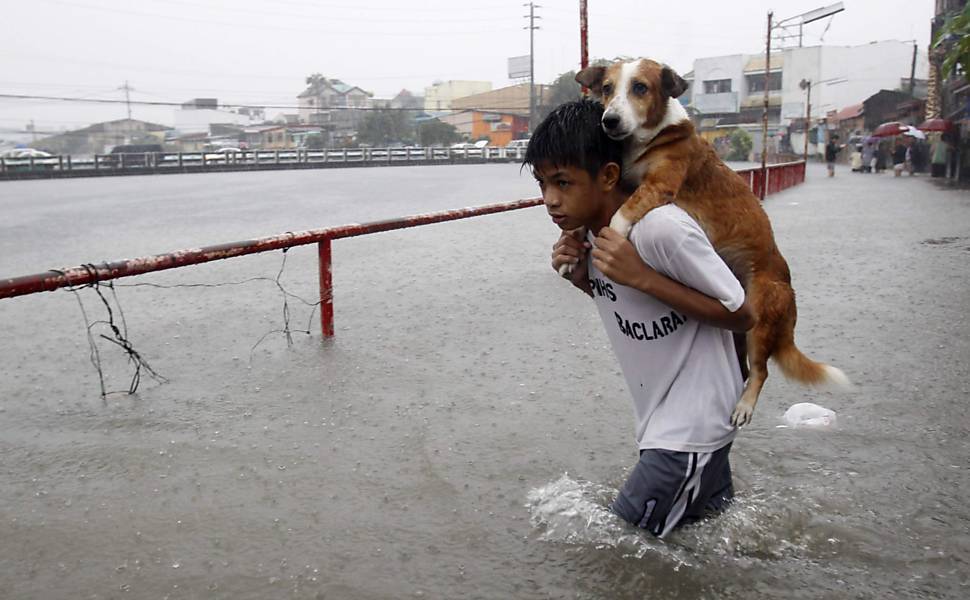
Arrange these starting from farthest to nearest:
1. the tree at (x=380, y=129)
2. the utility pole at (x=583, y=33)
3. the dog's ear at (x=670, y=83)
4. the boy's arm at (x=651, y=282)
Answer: the tree at (x=380, y=129) < the utility pole at (x=583, y=33) < the dog's ear at (x=670, y=83) < the boy's arm at (x=651, y=282)

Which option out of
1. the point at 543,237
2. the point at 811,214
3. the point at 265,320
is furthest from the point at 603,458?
the point at 811,214

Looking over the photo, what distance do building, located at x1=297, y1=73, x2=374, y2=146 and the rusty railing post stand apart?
9525 cm

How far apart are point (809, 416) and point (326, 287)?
3.26 meters

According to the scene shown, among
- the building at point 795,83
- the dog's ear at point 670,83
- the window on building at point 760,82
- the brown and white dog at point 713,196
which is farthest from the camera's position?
the window on building at point 760,82

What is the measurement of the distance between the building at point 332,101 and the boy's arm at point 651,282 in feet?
325

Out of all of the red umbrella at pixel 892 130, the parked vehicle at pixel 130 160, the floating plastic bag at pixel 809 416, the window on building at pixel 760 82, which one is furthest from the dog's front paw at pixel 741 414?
the window on building at pixel 760 82

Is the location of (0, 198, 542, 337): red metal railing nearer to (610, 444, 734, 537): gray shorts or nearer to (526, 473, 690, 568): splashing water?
(526, 473, 690, 568): splashing water

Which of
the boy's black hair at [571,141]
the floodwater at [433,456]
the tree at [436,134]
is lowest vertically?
the floodwater at [433,456]

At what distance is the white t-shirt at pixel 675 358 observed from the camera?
234cm

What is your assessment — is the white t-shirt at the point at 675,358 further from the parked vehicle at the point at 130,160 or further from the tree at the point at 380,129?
the tree at the point at 380,129

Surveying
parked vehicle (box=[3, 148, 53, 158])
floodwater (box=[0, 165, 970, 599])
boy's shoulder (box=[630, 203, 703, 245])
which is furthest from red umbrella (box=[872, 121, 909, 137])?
parked vehicle (box=[3, 148, 53, 158])

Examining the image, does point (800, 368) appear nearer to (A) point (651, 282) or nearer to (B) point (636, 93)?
(B) point (636, 93)

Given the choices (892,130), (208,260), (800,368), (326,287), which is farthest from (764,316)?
(892,130)

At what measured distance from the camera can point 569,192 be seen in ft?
8.20
